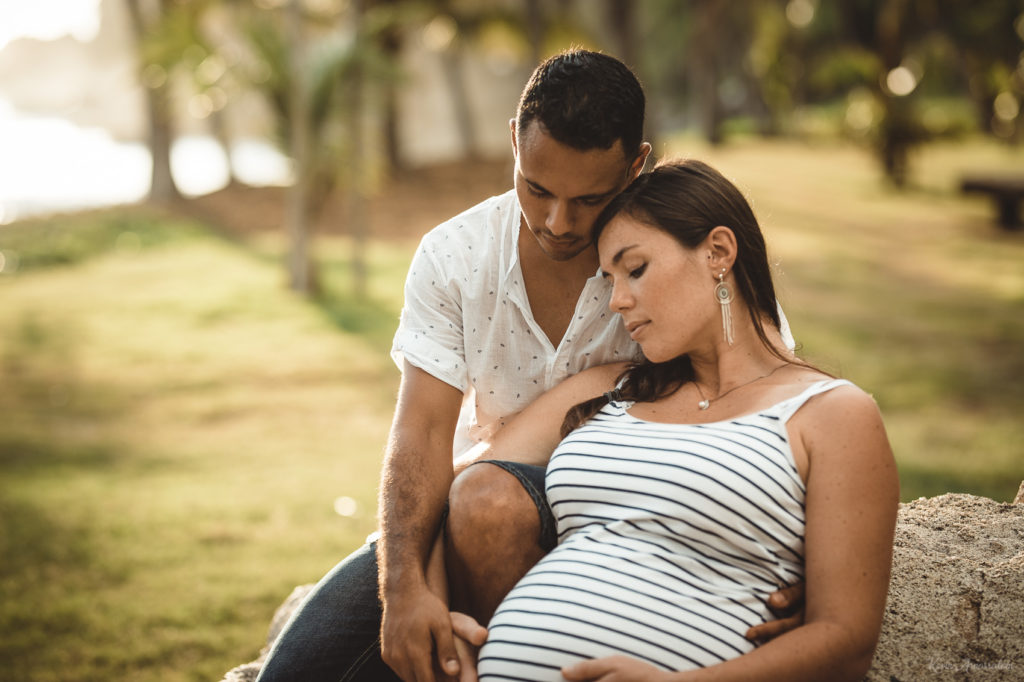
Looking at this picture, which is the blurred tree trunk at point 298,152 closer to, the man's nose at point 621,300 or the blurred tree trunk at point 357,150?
the blurred tree trunk at point 357,150

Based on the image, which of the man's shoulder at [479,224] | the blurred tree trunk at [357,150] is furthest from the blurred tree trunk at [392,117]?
the man's shoulder at [479,224]

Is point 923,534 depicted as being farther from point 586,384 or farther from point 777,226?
point 777,226

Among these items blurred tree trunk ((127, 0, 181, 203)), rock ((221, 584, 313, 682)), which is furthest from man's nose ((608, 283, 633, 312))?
blurred tree trunk ((127, 0, 181, 203))

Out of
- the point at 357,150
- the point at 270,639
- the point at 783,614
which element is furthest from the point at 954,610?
the point at 357,150

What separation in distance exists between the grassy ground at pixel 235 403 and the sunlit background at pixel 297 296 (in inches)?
1.3

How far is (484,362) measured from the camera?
9.64 ft

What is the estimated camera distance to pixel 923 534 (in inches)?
116

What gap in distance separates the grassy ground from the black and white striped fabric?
0.63 m

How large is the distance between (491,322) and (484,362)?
13 centimetres

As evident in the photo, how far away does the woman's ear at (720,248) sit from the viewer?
2.42m

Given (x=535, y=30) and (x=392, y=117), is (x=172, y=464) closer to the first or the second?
(x=535, y=30)

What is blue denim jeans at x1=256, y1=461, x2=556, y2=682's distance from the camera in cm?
263

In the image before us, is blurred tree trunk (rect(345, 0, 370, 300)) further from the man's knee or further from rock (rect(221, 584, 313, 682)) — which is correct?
the man's knee

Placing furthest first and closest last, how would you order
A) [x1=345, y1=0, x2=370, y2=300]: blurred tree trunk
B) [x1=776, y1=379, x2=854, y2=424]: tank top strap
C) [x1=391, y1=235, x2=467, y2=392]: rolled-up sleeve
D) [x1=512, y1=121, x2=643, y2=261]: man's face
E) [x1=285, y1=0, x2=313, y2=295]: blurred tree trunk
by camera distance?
[x1=345, y1=0, x2=370, y2=300]: blurred tree trunk
[x1=285, y1=0, x2=313, y2=295]: blurred tree trunk
[x1=391, y1=235, x2=467, y2=392]: rolled-up sleeve
[x1=512, y1=121, x2=643, y2=261]: man's face
[x1=776, y1=379, x2=854, y2=424]: tank top strap
